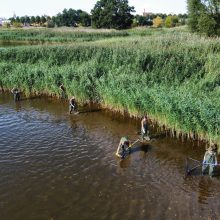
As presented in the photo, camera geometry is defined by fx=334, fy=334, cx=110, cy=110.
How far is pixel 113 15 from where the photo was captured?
9656 cm

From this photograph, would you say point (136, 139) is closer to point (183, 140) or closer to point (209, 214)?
point (183, 140)

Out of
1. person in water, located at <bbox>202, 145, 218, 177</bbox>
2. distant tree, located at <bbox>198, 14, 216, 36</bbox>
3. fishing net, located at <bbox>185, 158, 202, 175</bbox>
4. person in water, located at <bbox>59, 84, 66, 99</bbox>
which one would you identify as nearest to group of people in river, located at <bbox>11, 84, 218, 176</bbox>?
person in water, located at <bbox>202, 145, 218, 177</bbox>


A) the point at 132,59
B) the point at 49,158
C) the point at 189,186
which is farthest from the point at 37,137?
the point at 132,59

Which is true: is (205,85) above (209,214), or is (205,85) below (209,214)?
above

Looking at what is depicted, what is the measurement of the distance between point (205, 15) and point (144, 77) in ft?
70.8

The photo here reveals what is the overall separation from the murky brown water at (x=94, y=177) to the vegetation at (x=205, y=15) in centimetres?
2518

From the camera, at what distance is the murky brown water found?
13.8 m

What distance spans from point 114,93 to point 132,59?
29.5 feet

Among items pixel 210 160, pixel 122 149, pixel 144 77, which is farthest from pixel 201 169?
pixel 144 77

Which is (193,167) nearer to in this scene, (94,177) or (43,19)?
(94,177)

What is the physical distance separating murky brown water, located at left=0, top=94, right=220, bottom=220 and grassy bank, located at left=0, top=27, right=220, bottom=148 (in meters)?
1.75

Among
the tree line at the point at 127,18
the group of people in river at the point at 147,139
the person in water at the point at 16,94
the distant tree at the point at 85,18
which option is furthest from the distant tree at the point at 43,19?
the group of people in river at the point at 147,139

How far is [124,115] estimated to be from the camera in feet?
82.8

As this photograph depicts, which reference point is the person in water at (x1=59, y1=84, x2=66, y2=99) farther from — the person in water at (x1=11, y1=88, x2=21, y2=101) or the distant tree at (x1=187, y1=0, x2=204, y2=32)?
the distant tree at (x1=187, y1=0, x2=204, y2=32)
